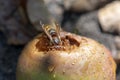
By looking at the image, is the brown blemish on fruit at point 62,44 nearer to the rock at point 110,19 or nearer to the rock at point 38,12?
the rock at point 38,12

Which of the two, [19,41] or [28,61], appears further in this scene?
[19,41]

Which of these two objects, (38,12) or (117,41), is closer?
(38,12)

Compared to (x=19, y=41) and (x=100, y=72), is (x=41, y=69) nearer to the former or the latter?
(x=100, y=72)

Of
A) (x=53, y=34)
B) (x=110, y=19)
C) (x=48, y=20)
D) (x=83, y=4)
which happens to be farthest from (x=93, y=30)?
(x=53, y=34)

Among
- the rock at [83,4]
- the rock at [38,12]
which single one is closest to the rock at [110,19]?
the rock at [83,4]

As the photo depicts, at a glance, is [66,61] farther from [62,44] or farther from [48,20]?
[48,20]

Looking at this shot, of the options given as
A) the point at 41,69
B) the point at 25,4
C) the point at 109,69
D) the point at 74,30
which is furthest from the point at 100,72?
the point at 25,4
